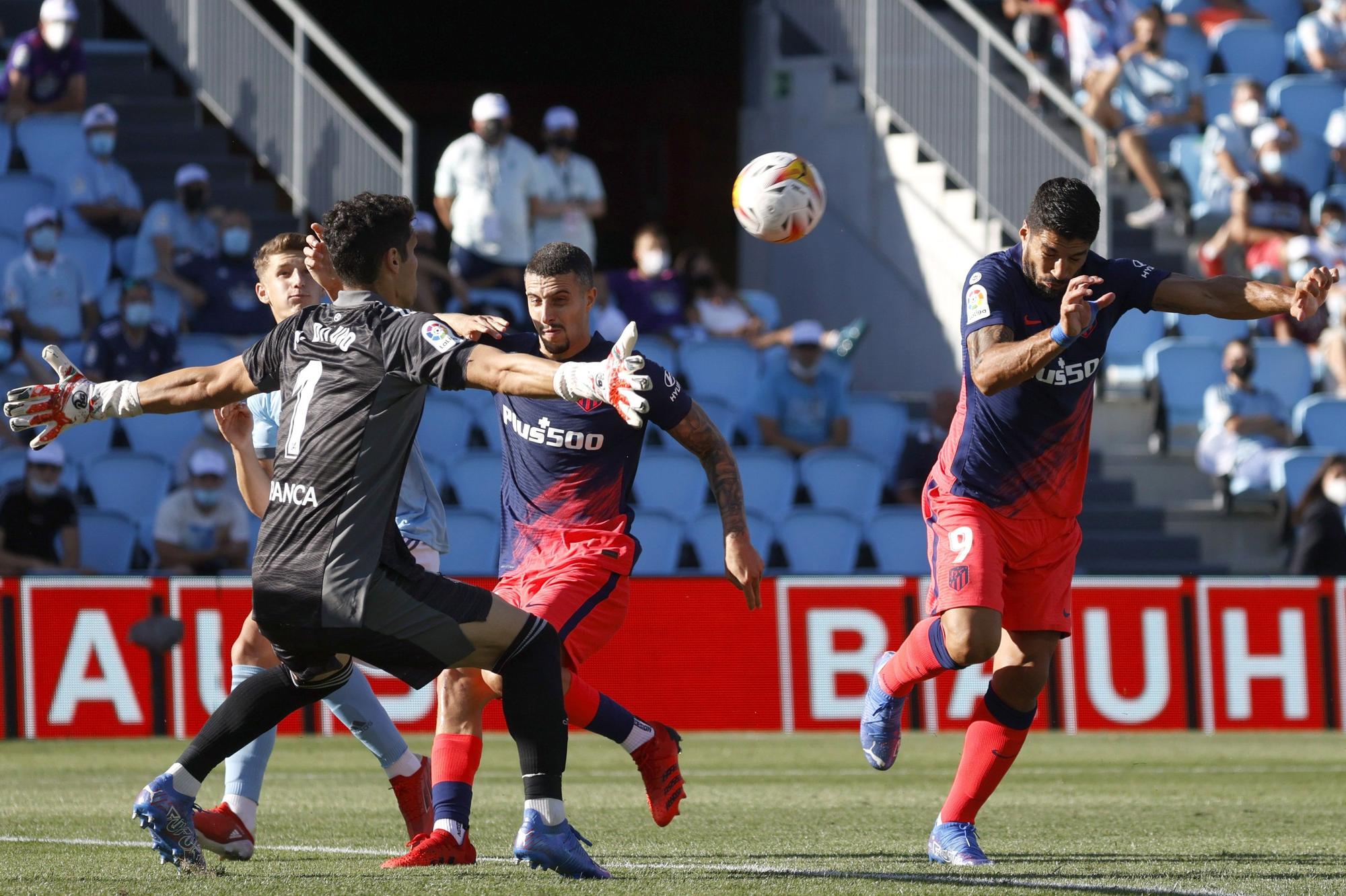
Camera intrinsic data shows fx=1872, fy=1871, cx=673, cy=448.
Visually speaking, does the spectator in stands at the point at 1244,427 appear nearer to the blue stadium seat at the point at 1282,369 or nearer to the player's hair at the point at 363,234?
the blue stadium seat at the point at 1282,369

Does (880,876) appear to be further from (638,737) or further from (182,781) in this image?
(182,781)

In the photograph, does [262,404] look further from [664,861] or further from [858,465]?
[858,465]

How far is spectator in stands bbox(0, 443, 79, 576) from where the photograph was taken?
13227 mm

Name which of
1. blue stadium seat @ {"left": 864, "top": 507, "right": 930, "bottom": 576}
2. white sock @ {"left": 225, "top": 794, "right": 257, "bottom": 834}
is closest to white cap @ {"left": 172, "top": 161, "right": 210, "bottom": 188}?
blue stadium seat @ {"left": 864, "top": 507, "right": 930, "bottom": 576}

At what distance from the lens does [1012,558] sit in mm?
6715

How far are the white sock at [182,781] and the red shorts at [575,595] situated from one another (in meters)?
1.38

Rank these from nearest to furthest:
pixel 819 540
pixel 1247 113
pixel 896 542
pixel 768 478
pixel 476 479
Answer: pixel 476 479 → pixel 819 540 → pixel 896 542 → pixel 768 478 → pixel 1247 113

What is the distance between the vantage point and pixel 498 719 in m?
13.3

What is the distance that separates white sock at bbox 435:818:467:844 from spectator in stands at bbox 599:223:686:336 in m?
10.3

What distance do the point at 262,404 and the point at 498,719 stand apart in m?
6.61

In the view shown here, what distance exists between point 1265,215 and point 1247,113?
53.0 inches

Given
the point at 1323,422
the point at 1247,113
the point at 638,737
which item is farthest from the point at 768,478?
the point at 638,737

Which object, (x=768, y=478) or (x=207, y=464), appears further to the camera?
(x=768, y=478)

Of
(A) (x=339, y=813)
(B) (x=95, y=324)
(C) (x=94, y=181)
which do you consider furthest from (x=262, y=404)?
(C) (x=94, y=181)
